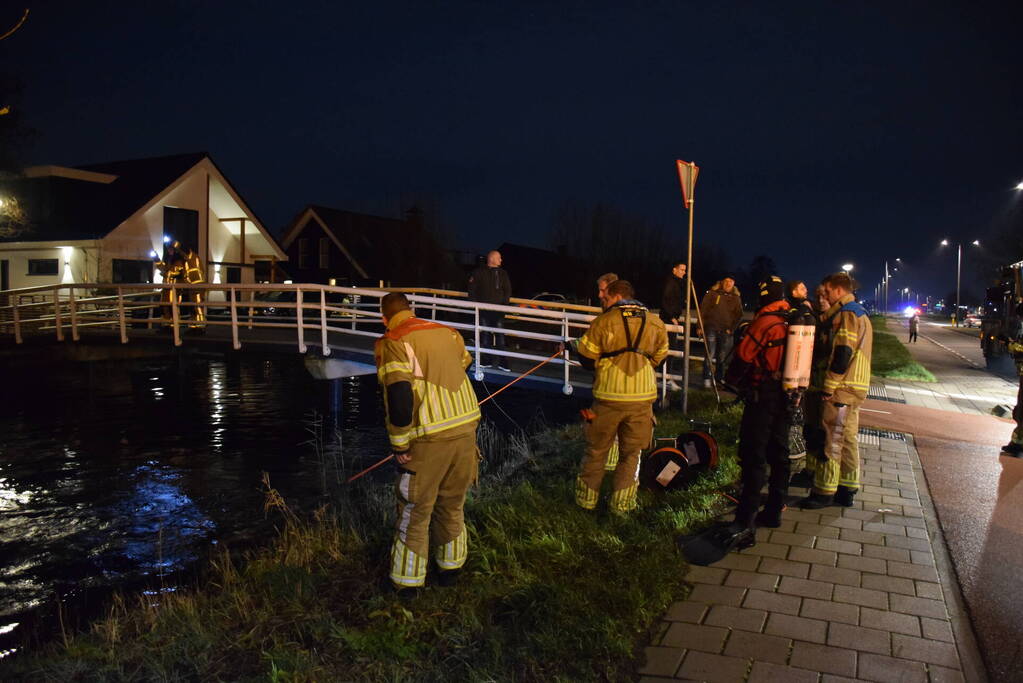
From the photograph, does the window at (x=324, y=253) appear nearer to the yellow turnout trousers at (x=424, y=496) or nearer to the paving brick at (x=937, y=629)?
the yellow turnout trousers at (x=424, y=496)

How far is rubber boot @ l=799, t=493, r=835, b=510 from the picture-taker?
20.5 ft

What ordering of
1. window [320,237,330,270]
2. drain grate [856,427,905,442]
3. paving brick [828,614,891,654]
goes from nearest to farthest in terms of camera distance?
paving brick [828,614,891,654]
drain grate [856,427,905,442]
window [320,237,330,270]

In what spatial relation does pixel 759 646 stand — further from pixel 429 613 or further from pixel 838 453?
pixel 838 453

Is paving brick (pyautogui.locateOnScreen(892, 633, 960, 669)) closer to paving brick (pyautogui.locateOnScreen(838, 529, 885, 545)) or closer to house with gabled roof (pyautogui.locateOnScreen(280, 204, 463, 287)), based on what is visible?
paving brick (pyautogui.locateOnScreen(838, 529, 885, 545))

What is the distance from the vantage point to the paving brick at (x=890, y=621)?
4.07 metres

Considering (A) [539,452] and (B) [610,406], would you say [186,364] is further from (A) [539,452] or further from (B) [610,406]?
(B) [610,406]

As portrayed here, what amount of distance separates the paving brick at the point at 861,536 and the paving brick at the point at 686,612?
5.61 ft

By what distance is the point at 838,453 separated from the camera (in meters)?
6.20

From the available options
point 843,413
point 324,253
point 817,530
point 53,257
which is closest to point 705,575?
point 817,530

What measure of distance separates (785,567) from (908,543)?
1124mm

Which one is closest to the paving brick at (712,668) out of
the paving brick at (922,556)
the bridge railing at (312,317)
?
the paving brick at (922,556)

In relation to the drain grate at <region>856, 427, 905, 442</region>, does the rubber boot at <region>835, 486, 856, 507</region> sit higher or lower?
higher

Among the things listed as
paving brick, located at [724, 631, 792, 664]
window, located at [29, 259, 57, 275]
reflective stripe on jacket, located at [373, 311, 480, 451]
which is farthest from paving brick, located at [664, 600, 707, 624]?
window, located at [29, 259, 57, 275]

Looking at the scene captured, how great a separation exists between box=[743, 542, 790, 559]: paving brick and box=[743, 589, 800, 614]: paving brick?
0.67m
